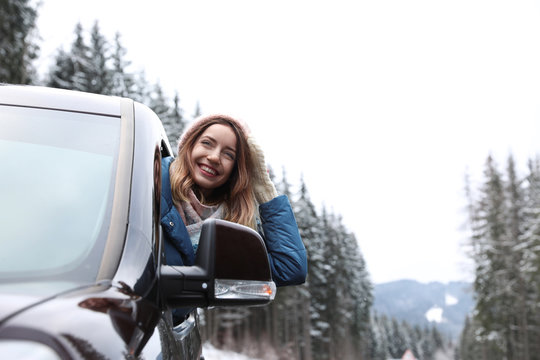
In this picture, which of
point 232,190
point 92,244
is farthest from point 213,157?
point 92,244

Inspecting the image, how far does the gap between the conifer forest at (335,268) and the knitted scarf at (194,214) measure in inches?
1154

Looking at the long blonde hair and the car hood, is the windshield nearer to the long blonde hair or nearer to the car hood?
the car hood

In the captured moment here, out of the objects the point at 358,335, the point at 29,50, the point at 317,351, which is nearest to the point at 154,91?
the point at 29,50

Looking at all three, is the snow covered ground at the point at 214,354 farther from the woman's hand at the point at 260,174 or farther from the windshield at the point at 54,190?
the windshield at the point at 54,190

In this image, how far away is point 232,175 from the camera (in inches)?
139

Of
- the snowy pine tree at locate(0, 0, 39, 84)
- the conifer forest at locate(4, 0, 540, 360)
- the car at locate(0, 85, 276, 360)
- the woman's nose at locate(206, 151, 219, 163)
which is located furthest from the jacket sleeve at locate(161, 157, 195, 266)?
the conifer forest at locate(4, 0, 540, 360)

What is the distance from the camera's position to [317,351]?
69.2 m

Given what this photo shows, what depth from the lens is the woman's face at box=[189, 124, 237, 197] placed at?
10.6ft

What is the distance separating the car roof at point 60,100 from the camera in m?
2.27

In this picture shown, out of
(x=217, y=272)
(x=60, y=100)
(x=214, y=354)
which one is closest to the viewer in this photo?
(x=217, y=272)

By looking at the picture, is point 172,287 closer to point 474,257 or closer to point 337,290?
point 474,257

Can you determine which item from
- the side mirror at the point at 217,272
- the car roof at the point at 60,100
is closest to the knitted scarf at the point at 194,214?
the car roof at the point at 60,100

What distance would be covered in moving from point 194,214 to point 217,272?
4.19 ft

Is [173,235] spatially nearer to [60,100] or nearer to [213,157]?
[60,100]
